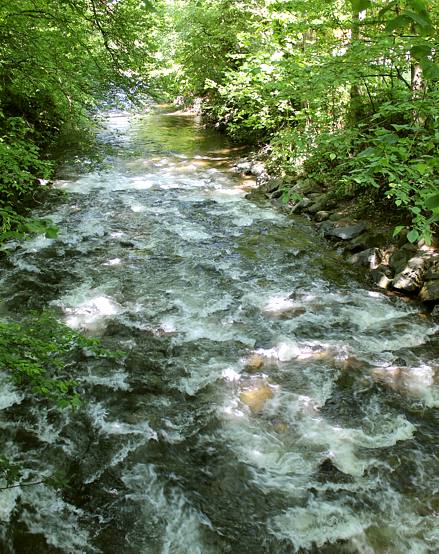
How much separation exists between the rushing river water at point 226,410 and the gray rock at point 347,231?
0.46m

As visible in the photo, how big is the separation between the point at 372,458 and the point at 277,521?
1128 mm

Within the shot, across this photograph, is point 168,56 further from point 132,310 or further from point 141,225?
point 132,310

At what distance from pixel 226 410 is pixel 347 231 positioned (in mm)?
5148

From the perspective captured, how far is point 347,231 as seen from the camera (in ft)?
28.2

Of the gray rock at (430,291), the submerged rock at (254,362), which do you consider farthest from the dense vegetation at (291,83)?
the submerged rock at (254,362)

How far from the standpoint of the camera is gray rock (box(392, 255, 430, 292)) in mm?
6777

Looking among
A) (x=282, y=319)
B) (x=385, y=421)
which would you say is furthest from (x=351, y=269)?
(x=385, y=421)

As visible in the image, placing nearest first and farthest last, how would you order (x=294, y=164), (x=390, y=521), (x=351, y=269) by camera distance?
1. (x=390, y=521)
2. (x=351, y=269)
3. (x=294, y=164)

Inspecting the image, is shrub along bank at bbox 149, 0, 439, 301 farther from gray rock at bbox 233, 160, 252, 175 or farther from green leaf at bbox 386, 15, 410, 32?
gray rock at bbox 233, 160, 252, 175

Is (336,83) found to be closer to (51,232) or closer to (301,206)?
(301,206)

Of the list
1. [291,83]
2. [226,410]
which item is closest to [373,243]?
[291,83]

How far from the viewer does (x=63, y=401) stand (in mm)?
2904

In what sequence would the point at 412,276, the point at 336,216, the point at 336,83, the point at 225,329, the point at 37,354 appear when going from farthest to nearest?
the point at 336,216 → the point at 412,276 → the point at 336,83 → the point at 225,329 → the point at 37,354

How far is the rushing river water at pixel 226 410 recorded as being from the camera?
11.4ft
